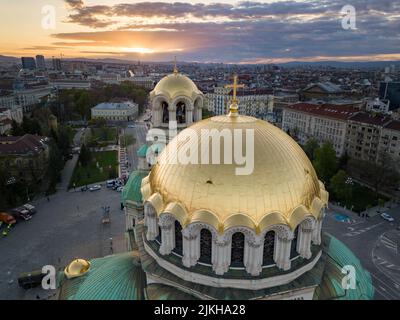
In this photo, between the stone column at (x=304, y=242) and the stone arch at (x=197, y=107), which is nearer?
the stone column at (x=304, y=242)

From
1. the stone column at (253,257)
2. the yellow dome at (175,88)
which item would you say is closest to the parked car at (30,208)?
the yellow dome at (175,88)

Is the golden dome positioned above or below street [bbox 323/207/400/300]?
above

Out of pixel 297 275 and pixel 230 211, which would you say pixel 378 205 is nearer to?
pixel 297 275

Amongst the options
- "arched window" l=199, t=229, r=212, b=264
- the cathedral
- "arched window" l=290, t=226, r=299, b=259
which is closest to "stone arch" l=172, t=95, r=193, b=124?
the cathedral

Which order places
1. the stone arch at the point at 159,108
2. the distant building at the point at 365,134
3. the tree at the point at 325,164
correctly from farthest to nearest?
the distant building at the point at 365,134 → the tree at the point at 325,164 → the stone arch at the point at 159,108

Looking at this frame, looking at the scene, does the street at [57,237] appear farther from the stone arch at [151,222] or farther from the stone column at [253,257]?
the stone column at [253,257]

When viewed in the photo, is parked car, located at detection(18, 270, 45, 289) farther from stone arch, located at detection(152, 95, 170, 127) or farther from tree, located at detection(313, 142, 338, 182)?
tree, located at detection(313, 142, 338, 182)
